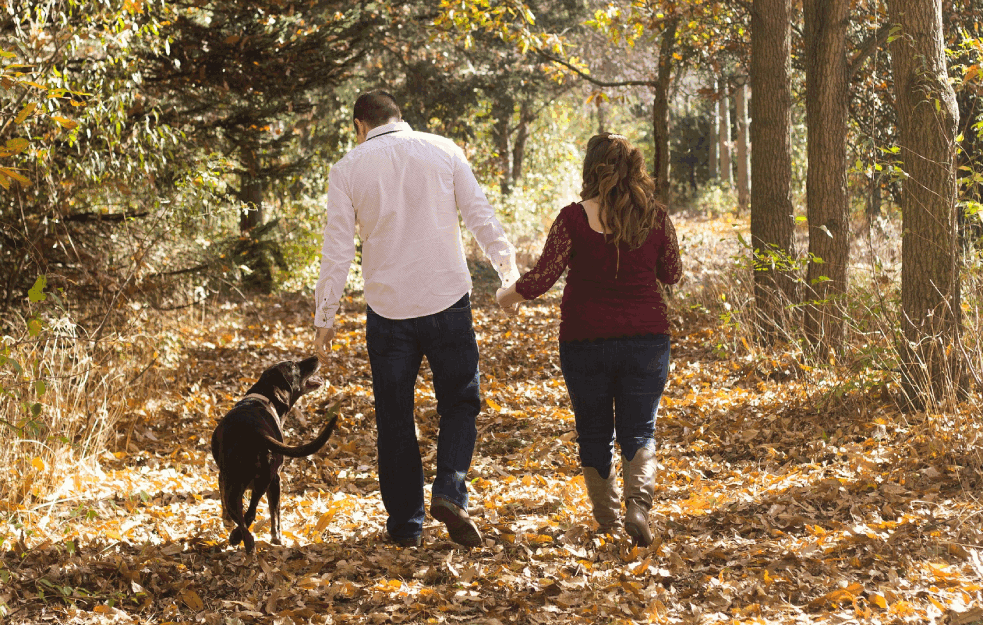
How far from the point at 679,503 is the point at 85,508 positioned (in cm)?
345

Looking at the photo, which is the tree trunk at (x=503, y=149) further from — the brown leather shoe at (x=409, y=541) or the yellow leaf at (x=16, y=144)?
the yellow leaf at (x=16, y=144)

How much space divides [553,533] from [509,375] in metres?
4.45

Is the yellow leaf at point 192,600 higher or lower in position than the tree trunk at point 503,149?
lower

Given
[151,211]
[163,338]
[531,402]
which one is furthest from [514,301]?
[151,211]

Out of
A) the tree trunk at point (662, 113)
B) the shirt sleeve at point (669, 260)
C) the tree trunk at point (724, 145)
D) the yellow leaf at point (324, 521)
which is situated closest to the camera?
the shirt sleeve at point (669, 260)

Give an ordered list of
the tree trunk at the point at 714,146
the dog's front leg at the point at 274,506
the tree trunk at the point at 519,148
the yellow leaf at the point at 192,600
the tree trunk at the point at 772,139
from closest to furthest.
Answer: the yellow leaf at the point at 192,600
the dog's front leg at the point at 274,506
the tree trunk at the point at 772,139
the tree trunk at the point at 519,148
the tree trunk at the point at 714,146

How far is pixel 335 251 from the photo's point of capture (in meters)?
4.09

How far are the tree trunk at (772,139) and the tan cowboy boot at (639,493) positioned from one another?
4.41 metres

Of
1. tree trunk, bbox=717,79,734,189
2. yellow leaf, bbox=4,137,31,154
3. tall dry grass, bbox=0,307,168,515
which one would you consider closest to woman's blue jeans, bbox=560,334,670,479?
tall dry grass, bbox=0,307,168,515

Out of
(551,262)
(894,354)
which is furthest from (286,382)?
(894,354)

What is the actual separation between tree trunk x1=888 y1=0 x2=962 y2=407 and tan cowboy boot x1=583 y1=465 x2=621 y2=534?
94.1 inches

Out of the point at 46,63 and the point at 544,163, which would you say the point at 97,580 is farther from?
the point at 544,163

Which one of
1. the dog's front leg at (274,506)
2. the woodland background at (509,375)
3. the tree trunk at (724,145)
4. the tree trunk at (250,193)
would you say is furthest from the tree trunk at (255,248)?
the tree trunk at (724,145)

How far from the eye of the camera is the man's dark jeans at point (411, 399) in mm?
4152
